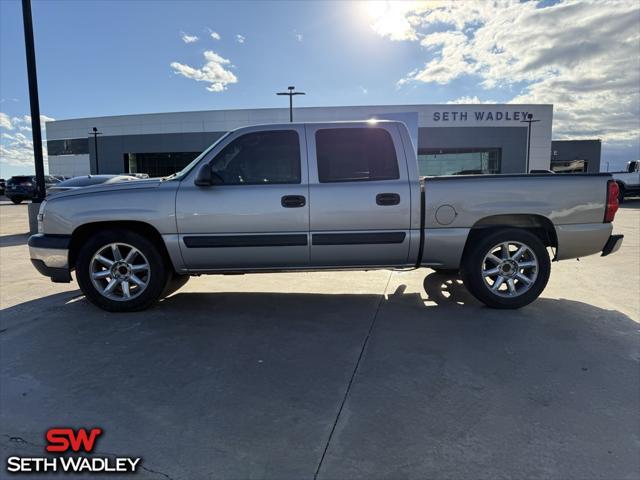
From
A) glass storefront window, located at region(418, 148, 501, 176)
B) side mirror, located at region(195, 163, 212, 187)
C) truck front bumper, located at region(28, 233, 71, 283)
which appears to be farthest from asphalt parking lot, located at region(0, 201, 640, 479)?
glass storefront window, located at region(418, 148, 501, 176)

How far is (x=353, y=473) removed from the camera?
7.00 feet

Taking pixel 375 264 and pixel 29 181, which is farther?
pixel 29 181

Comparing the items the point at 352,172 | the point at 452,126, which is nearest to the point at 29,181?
the point at 352,172

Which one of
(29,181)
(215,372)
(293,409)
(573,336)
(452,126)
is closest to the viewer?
(293,409)

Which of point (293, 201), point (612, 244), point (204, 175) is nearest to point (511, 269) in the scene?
point (612, 244)

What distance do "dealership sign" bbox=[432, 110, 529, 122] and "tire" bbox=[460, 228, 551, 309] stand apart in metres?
43.2

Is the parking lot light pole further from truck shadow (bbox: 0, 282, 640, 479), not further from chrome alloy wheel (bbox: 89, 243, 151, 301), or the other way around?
chrome alloy wheel (bbox: 89, 243, 151, 301)

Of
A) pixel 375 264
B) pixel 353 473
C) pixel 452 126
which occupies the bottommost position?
pixel 353 473

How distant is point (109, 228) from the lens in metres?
4.50

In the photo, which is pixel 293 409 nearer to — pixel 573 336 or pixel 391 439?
pixel 391 439

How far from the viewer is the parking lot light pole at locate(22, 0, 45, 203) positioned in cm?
855

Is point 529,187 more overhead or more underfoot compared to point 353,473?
more overhead

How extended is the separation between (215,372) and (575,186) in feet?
13.2

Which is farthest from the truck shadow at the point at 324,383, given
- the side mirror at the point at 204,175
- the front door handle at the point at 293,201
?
the side mirror at the point at 204,175
